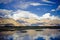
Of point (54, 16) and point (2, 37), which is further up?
point (54, 16)

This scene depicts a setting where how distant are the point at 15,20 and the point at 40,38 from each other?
0.39 m

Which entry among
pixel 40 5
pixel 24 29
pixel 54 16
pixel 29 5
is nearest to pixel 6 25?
pixel 24 29

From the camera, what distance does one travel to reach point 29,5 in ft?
5.51

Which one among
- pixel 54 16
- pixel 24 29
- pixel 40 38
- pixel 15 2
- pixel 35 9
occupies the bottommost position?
pixel 40 38

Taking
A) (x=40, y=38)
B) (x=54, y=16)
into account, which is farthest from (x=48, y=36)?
(x=54, y=16)

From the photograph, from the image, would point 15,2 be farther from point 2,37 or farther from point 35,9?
point 2,37

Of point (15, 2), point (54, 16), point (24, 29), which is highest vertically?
point (15, 2)

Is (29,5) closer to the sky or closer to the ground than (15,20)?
closer to the sky

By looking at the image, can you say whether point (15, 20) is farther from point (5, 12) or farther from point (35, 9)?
point (35, 9)

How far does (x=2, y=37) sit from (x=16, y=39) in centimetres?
17

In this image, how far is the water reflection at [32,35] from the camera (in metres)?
1.63

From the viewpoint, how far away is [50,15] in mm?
1692

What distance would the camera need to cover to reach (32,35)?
1658 mm

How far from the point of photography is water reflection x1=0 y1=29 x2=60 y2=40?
163 cm
